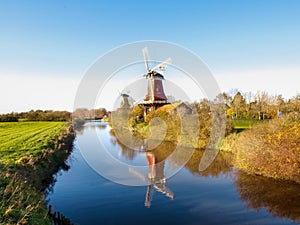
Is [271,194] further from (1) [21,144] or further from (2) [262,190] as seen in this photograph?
(1) [21,144]

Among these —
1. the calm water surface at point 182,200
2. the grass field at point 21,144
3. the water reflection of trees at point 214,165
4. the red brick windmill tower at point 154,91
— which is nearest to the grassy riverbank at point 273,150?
the calm water surface at point 182,200

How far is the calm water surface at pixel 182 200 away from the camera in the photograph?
8031mm

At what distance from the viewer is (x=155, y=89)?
103 ft

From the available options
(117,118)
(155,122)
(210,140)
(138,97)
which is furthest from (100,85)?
(117,118)

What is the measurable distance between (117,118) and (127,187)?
21.6m

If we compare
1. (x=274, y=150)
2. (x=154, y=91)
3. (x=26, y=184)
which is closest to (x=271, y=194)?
(x=274, y=150)

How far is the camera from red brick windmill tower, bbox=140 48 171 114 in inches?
1191

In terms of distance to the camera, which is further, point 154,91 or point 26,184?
point 154,91

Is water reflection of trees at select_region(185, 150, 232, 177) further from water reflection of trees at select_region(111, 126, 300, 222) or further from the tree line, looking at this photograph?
the tree line

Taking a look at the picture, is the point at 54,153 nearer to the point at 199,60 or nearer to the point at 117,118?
the point at 199,60

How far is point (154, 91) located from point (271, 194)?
72.6 feet

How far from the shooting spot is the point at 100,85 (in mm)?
9664

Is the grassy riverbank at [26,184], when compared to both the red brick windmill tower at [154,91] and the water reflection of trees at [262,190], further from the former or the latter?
the red brick windmill tower at [154,91]

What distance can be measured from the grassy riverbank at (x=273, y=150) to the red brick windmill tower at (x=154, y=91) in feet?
53.4
